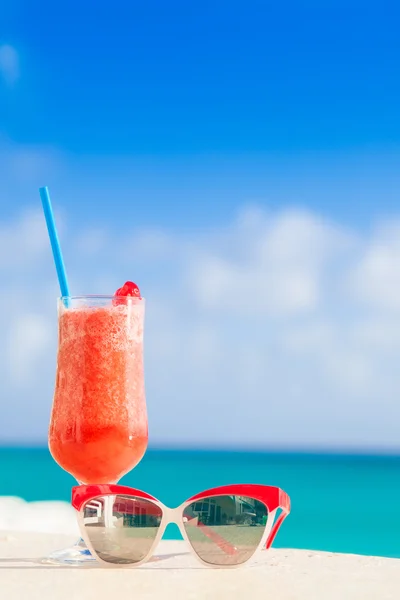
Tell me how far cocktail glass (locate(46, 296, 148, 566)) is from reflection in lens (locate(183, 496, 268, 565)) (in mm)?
455

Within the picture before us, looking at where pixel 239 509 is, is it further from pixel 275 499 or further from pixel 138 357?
pixel 138 357

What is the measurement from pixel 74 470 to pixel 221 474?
41319mm

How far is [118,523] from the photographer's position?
2.90 meters

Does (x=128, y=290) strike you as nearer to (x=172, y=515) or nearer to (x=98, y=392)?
(x=98, y=392)

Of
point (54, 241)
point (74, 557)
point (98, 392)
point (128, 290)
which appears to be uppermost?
Result: point (54, 241)

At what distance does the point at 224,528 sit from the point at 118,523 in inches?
15.2

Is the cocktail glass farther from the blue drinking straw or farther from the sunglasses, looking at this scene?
the sunglasses

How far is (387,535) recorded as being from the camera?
1925 centimetres

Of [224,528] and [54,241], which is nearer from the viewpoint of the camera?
[224,528]

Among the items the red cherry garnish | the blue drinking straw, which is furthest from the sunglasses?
the blue drinking straw

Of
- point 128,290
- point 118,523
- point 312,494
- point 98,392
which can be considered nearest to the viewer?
Result: point 118,523

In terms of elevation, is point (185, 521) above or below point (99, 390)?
below

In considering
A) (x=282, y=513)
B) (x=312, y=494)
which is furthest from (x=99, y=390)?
(x=312, y=494)

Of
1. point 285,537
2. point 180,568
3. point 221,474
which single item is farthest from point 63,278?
point 221,474
